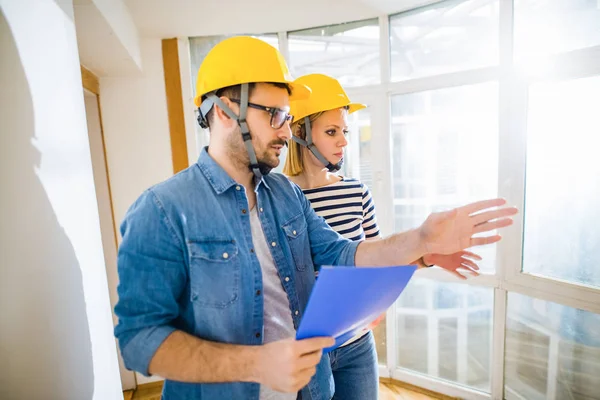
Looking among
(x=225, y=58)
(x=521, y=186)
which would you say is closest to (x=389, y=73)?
(x=521, y=186)

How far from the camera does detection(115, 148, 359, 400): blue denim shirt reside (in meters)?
0.66

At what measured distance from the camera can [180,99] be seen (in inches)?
102

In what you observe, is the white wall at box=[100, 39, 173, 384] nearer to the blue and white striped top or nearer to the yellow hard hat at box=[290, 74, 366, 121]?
the yellow hard hat at box=[290, 74, 366, 121]

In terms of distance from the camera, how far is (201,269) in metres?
0.76

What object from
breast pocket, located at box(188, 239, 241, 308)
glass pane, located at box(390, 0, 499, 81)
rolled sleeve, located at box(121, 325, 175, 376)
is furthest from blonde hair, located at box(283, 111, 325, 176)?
glass pane, located at box(390, 0, 499, 81)

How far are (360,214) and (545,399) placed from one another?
2.02 meters

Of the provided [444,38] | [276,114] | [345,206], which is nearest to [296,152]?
[345,206]

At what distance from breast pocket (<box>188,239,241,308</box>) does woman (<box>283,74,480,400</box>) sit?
2.09 ft

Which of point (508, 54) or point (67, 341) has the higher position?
point (508, 54)

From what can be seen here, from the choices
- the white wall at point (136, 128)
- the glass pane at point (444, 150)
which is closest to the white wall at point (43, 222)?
the white wall at point (136, 128)

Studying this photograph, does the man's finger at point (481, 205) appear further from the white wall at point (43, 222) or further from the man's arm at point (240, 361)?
the white wall at point (43, 222)

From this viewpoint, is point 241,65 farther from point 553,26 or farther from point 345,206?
point 553,26

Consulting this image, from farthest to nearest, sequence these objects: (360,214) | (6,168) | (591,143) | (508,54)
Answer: (508,54) → (591,143) → (360,214) → (6,168)

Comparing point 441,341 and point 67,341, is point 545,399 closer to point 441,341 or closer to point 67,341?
point 441,341
